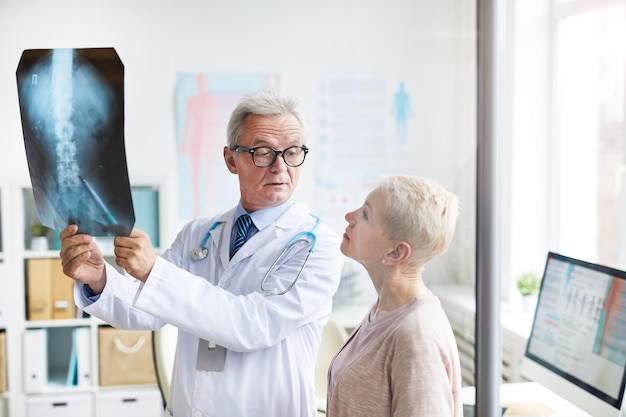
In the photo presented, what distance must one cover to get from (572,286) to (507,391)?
35cm

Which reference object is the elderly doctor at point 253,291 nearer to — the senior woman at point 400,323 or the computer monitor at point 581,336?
the senior woman at point 400,323

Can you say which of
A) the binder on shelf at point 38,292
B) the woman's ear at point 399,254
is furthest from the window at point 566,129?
the binder on shelf at point 38,292

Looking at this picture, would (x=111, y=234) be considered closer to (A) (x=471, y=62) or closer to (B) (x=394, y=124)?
(B) (x=394, y=124)

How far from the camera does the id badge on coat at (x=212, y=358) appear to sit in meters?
1.27

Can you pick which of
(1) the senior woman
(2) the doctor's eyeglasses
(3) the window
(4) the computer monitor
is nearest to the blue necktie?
(2) the doctor's eyeglasses

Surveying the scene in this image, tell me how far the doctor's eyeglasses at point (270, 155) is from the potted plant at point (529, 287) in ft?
4.66

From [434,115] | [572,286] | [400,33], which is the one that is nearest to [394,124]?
[434,115]

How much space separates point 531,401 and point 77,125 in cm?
138

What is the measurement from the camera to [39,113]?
1038mm

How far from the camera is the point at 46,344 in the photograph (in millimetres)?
1789

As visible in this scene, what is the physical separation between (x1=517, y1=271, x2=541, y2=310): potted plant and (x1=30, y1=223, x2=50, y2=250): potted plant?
156 cm

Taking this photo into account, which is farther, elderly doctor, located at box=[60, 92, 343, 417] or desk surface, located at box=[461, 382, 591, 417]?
desk surface, located at box=[461, 382, 591, 417]

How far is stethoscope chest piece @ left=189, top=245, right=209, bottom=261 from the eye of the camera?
136 centimetres

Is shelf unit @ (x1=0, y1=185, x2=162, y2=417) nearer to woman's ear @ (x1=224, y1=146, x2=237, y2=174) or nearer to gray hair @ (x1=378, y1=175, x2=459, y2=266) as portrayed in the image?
woman's ear @ (x1=224, y1=146, x2=237, y2=174)
